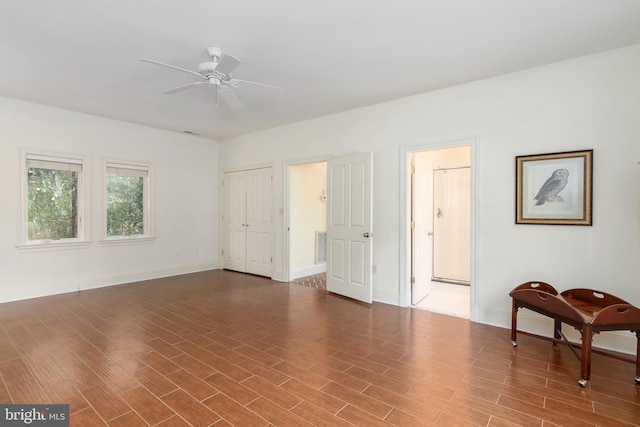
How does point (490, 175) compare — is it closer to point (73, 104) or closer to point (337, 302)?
point (337, 302)

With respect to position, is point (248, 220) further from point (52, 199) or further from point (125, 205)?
point (52, 199)

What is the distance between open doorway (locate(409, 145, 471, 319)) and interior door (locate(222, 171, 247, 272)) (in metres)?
3.52

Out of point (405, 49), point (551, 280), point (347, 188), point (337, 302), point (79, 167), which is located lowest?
point (337, 302)

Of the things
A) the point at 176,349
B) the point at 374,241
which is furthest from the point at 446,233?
the point at 176,349

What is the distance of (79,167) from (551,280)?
6530mm

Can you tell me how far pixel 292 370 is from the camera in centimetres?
257

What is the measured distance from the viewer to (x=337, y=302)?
4.53 meters

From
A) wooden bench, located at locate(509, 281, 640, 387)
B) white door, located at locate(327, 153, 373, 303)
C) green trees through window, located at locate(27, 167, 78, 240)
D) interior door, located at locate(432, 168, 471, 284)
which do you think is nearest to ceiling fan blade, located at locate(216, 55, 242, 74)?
white door, located at locate(327, 153, 373, 303)

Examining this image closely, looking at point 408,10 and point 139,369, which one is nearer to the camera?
point 408,10

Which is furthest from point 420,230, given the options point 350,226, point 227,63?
point 227,63

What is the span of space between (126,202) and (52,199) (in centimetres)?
102

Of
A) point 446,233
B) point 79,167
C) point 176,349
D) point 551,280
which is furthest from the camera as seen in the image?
point 446,233

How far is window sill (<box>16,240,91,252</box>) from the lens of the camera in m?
4.54

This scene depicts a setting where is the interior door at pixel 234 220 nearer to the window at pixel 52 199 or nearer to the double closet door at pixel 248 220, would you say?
the double closet door at pixel 248 220
